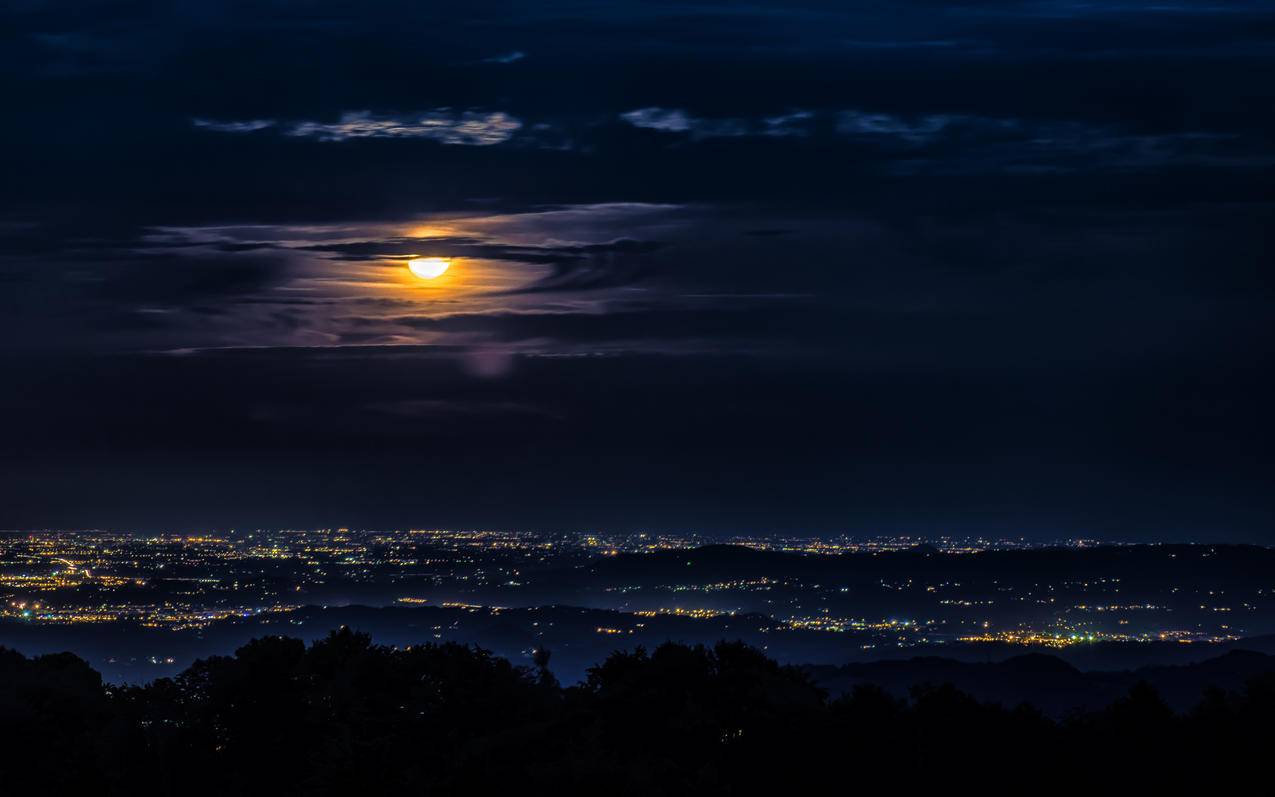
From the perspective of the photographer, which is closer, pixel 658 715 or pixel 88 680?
pixel 658 715

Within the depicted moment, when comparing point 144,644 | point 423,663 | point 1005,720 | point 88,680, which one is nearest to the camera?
point 1005,720

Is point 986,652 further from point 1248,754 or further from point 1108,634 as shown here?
point 1248,754

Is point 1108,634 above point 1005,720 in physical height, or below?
below

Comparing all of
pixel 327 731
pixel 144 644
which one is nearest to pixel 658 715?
pixel 327 731

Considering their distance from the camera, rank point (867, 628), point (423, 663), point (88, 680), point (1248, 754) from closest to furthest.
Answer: point (1248, 754)
point (423, 663)
point (88, 680)
point (867, 628)

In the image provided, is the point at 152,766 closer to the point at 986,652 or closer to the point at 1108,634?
the point at 986,652

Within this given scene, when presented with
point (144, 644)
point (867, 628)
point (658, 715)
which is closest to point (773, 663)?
point (658, 715)
